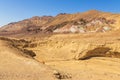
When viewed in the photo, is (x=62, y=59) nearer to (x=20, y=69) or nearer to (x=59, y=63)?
(x=59, y=63)

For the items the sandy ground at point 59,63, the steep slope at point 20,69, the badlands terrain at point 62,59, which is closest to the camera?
the steep slope at point 20,69

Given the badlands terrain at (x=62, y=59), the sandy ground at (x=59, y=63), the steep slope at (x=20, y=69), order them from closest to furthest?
the steep slope at (x=20, y=69), the sandy ground at (x=59, y=63), the badlands terrain at (x=62, y=59)

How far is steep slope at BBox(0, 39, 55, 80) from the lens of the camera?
12353 mm

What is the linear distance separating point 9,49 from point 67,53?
7.14 meters

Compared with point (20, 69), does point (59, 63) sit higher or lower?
lower

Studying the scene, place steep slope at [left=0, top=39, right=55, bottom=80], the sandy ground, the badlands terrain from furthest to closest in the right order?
the badlands terrain, the sandy ground, steep slope at [left=0, top=39, right=55, bottom=80]

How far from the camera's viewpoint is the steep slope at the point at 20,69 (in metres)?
12.4

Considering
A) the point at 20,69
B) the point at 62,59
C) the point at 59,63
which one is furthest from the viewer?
the point at 62,59

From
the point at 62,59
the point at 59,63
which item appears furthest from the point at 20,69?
the point at 62,59

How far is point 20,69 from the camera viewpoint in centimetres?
1365

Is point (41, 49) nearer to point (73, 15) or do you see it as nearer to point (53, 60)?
point (53, 60)

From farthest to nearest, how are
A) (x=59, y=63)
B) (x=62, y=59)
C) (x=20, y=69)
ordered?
1. (x=62, y=59)
2. (x=59, y=63)
3. (x=20, y=69)

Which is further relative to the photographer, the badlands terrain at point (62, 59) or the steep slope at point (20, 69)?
the badlands terrain at point (62, 59)

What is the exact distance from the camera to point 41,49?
1015 inches
